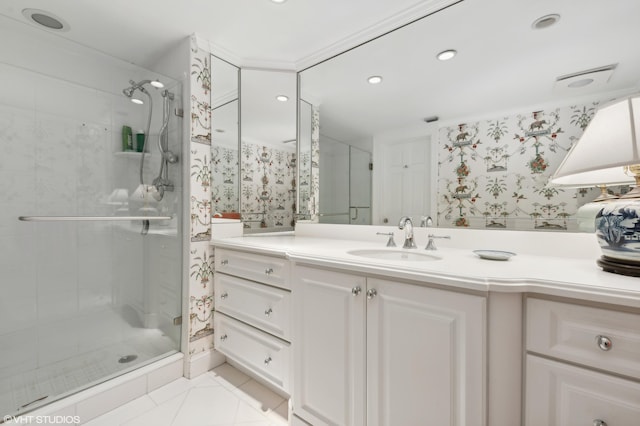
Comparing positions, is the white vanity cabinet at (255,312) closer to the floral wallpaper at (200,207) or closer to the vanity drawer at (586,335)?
the floral wallpaper at (200,207)

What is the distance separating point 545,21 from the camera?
3.65ft

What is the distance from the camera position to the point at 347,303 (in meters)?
1.02

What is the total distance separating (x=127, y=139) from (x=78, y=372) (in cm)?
139

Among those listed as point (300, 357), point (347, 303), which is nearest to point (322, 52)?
point (347, 303)

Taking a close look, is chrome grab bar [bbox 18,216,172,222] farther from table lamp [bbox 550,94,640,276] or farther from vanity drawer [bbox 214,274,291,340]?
table lamp [bbox 550,94,640,276]

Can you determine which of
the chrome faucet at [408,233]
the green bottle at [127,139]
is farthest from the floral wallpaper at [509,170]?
the green bottle at [127,139]

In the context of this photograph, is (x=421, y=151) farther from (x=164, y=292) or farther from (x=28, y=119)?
(x=28, y=119)

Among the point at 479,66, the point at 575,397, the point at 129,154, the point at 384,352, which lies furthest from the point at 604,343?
the point at 129,154

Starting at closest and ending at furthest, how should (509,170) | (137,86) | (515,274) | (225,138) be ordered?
(515,274) < (509,170) < (137,86) < (225,138)

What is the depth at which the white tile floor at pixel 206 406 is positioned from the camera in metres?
1.30

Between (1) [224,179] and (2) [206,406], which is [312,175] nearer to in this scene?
(1) [224,179]

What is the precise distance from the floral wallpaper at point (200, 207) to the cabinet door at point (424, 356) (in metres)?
1.23

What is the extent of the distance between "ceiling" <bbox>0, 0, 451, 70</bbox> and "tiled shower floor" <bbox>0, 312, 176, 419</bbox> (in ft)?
5.91

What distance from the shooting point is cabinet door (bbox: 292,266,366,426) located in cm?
98
